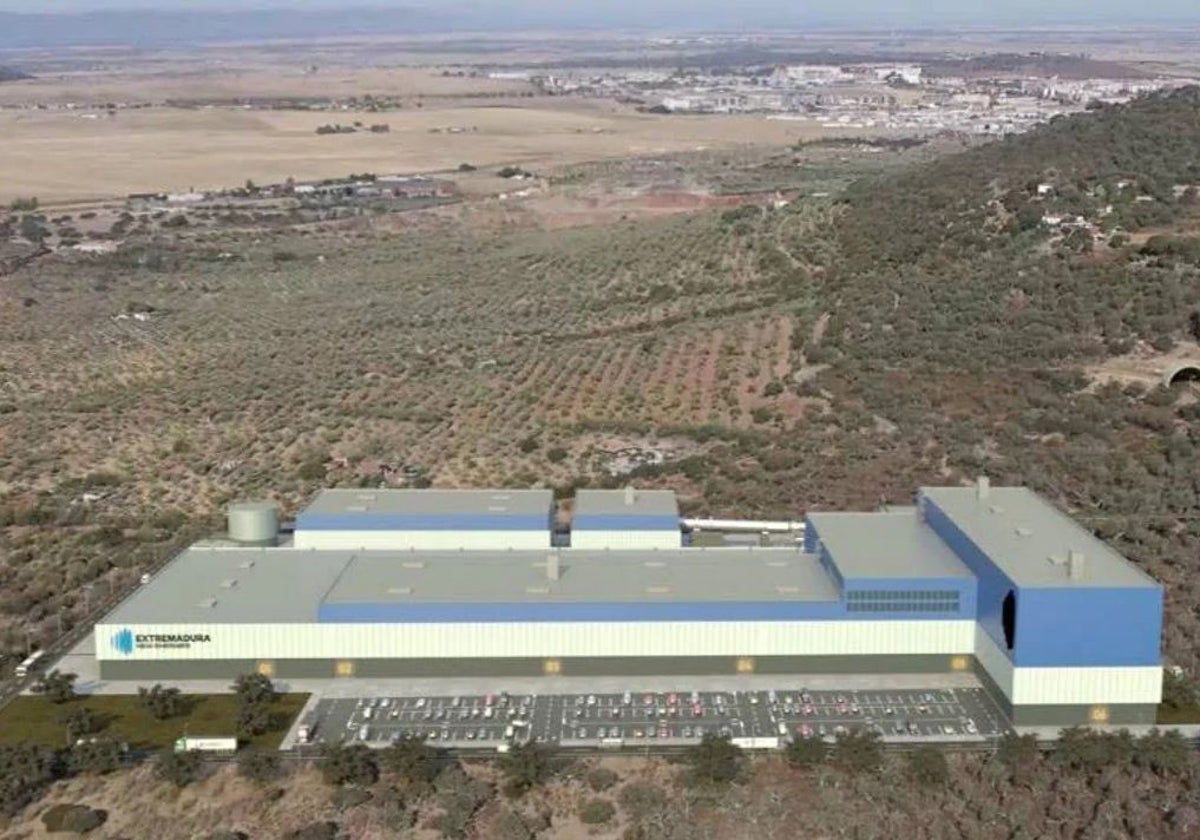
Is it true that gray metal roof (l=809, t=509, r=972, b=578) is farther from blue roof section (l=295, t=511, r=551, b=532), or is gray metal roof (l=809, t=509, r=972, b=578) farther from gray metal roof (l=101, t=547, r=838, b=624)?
blue roof section (l=295, t=511, r=551, b=532)

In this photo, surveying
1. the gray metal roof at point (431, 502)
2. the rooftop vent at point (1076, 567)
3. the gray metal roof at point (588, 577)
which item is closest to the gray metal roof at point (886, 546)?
the gray metal roof at point (588, 577)

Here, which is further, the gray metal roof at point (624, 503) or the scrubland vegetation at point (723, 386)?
the gray metal roof at point (624, 503)

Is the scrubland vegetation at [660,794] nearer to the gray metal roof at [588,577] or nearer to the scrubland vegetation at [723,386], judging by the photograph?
the scrubland vegetation at [723,386]

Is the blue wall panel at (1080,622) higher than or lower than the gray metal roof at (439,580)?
higher

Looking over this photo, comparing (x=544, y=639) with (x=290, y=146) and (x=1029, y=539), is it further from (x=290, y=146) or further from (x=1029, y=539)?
(x=290, y=146)

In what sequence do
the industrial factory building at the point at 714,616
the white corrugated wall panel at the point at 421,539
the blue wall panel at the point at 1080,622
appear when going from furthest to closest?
the white corrugated wall panel at the point at 421,539
the industrial factory building at the point at 714,616
the blue wall panel at the point at 1080,622

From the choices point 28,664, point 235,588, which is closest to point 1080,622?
point 235,588

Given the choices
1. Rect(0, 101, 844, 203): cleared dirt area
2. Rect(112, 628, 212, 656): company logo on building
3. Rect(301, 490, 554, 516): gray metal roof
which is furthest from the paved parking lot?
Rect(0, 101, 844, 203): cleared dirt area
